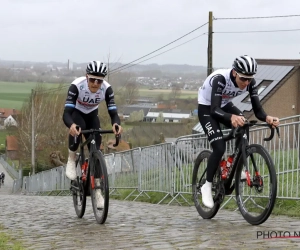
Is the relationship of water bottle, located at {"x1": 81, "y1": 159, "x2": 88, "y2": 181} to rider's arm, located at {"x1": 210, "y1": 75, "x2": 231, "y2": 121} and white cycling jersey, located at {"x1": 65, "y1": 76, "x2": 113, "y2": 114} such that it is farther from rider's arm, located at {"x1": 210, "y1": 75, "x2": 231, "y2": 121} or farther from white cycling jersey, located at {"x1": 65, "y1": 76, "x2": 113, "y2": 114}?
rider's arm, located at {"x1": 210, "y1": 75, "x2": 231, "y2": 121}

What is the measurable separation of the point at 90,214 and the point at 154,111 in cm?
9590

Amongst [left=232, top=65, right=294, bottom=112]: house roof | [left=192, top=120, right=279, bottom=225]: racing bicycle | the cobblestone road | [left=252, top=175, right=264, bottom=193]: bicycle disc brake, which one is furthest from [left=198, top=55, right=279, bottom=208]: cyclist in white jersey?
[left=232, top=65, right=294, bottom=112]: house roof

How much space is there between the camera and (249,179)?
8.24 metres

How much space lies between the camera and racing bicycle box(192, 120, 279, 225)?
25.9ft

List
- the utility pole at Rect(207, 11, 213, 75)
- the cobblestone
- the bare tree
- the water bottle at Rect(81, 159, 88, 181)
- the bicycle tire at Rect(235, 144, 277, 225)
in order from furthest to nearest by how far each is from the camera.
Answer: the bare tree < the utility pole at Rect(207, 11, 213, 75) < the water bottle at Rect(81, 159, 88, 181) < the bicycle tire at Rect(235, 144, 277, 225) < the cobblestone

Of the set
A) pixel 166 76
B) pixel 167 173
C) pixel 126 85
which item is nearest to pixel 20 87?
pixel 166 76

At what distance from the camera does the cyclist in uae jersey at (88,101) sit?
30.7ft

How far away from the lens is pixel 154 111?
4200 inches

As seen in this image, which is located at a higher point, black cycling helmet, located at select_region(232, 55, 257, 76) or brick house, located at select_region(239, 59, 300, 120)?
brick house, located at select_region(239, 59, 300, 120)

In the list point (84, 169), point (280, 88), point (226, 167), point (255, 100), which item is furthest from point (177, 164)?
point (280, 88)

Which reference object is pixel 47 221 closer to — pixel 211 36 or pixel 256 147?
pixel 256 147

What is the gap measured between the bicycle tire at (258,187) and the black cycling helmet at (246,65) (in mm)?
822

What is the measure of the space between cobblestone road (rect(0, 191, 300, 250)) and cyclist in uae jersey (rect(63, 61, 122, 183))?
1.11 m

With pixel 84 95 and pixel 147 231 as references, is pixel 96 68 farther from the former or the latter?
pixel 147 231
